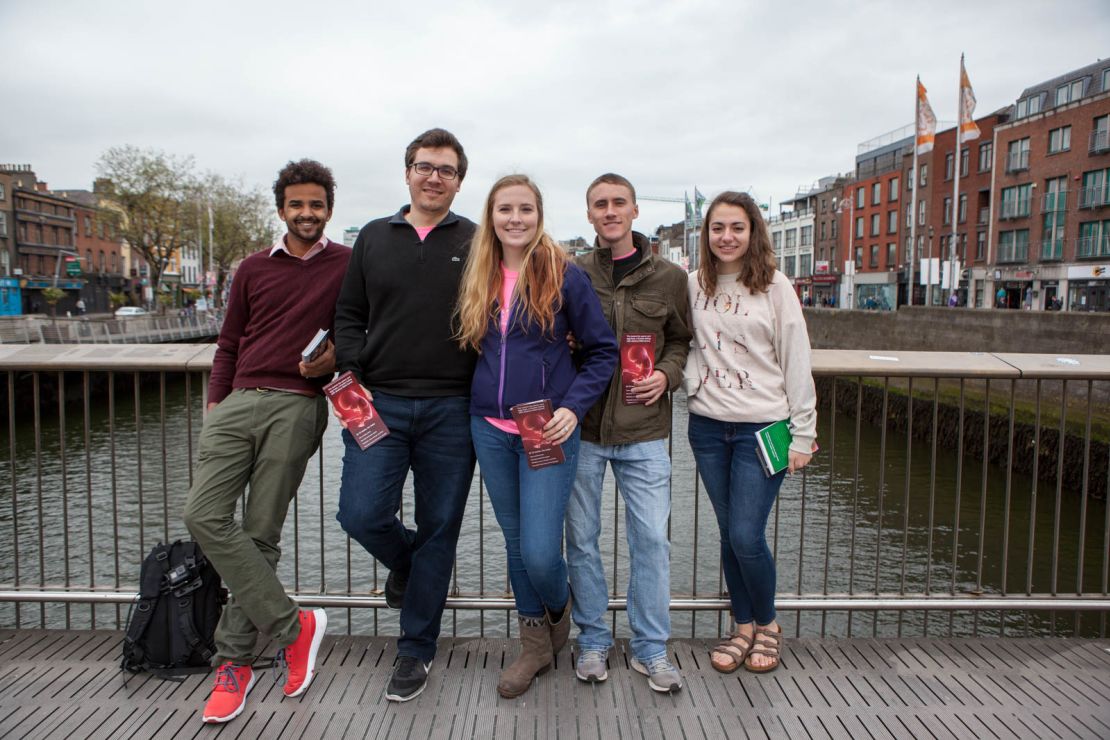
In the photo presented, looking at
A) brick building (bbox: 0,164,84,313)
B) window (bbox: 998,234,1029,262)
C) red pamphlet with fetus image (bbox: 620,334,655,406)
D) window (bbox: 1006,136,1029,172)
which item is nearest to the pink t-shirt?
red pamphlet with fetus image (bbox: 620,334,655,406)

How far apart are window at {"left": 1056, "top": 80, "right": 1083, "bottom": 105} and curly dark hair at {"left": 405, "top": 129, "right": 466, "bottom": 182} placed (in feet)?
149

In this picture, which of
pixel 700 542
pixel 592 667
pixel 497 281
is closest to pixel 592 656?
pixel 592 667

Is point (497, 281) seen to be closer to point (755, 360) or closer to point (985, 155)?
point (755, 360)

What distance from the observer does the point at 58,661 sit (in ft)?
10.8

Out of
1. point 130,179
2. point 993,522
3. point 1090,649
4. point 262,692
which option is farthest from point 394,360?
point 130,179

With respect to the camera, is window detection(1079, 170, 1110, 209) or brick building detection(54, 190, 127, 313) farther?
brick building detection(54, 190, 127, 313)

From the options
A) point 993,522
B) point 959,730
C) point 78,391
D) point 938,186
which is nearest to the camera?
point 959,730

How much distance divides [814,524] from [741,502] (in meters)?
10.6

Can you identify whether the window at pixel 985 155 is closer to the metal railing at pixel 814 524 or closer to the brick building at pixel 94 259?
the metal railing at pixel 814 524

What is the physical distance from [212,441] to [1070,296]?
43.6 m

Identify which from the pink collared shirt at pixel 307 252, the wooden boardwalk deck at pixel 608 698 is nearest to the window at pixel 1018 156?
the wooden boardwalk deck at pixel 608 698

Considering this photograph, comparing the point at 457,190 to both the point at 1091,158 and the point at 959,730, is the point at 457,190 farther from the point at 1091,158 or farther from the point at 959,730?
the point at 1091,158

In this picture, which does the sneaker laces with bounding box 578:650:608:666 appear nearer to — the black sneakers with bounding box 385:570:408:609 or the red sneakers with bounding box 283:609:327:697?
the black sneakers with bounding box 385:570:408:609

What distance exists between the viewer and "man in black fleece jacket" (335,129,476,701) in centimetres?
296
